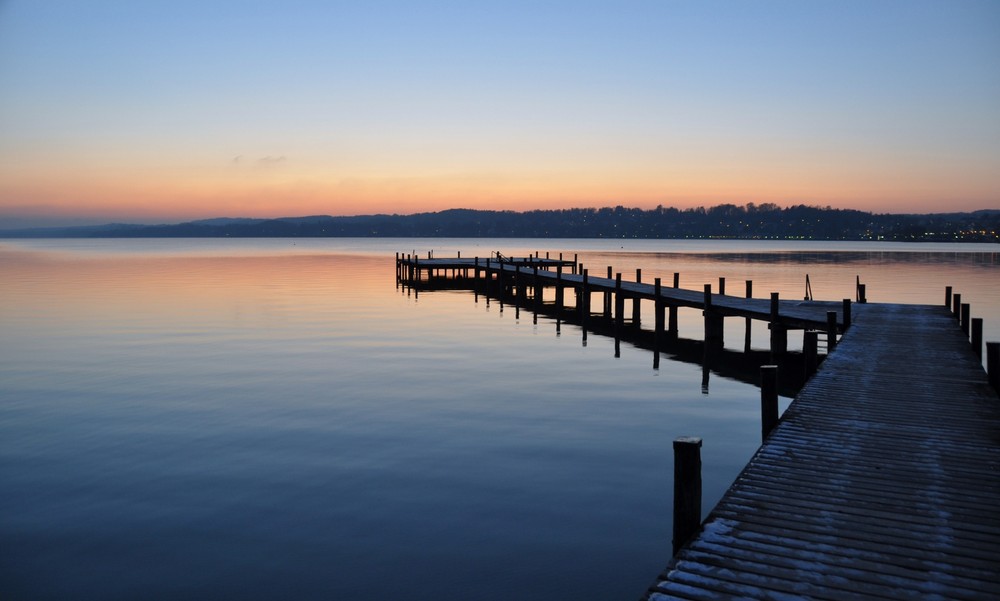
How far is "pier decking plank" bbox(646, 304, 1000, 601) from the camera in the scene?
550 cm

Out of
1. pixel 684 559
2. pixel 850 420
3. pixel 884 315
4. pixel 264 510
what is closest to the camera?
pixel 684 559

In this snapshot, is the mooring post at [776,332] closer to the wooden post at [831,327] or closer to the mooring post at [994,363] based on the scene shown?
the wooden post at [831,327]

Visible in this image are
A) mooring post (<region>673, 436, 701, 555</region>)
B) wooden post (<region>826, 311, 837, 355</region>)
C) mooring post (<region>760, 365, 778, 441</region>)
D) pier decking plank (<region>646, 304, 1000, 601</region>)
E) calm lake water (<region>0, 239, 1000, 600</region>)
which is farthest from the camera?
wooden post (<region>826, 311, 837, 355</region>)

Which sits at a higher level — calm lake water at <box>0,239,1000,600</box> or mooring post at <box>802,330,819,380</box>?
mooring post at <box>802,330,819,380</box>

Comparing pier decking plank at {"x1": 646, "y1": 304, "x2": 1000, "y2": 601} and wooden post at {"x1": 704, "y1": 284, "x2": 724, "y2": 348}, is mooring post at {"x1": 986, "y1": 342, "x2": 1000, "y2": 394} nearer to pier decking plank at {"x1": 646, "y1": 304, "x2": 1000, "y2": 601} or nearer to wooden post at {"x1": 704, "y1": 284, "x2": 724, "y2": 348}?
pier decking plank at {"x1": 646, "y1": 304, "x2": 1000, "y2": 601}

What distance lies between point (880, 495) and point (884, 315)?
1633 cm

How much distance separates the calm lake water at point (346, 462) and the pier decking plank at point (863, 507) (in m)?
2.29

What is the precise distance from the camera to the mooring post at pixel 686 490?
272 inches

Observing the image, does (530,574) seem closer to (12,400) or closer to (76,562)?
(76,562)

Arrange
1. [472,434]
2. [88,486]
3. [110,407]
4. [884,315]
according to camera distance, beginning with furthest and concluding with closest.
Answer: [884,315]
[110,407]
[472,434]
[88,486]

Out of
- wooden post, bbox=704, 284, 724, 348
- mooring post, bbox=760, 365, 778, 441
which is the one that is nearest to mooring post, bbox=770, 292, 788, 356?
wooden post, bbox=704, 284, 724, 348

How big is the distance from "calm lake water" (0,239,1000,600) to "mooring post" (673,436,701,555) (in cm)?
209

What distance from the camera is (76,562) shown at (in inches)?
364

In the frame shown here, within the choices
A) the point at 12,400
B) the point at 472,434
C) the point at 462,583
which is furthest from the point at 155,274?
the point at 462,583
